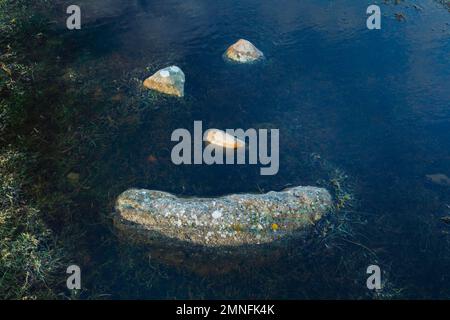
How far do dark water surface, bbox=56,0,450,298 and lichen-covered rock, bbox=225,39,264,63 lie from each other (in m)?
0.51

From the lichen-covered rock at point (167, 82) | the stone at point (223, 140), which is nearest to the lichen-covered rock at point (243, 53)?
the lichen-covered rock at point (167, 82)

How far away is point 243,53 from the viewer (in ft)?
61.9

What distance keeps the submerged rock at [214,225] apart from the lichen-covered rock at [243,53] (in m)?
8.92

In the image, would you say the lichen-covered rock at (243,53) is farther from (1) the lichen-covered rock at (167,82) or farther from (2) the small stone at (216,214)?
(2) the small stone at (216,214)

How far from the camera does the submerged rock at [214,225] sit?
36.9 ft

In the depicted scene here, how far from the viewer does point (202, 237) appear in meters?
11.5

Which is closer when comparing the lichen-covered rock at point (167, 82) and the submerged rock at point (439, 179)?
the submerged rock at point (439, 179)

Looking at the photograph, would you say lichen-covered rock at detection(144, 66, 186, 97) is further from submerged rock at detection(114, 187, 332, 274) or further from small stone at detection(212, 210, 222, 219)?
small stone at detection(212, 210, 222, 219)

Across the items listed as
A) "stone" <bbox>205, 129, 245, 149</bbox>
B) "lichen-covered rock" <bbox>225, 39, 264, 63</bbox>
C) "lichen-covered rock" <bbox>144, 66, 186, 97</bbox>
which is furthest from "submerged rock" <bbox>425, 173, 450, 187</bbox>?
"lichen-covered rock" <bbox>144, 66, 186, 97</bbox>

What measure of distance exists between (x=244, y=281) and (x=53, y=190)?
7092 mm

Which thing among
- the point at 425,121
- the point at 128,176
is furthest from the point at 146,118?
the point at 425,121

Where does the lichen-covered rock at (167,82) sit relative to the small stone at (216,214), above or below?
above

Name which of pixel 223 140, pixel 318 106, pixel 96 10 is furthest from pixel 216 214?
pixel 96 10
